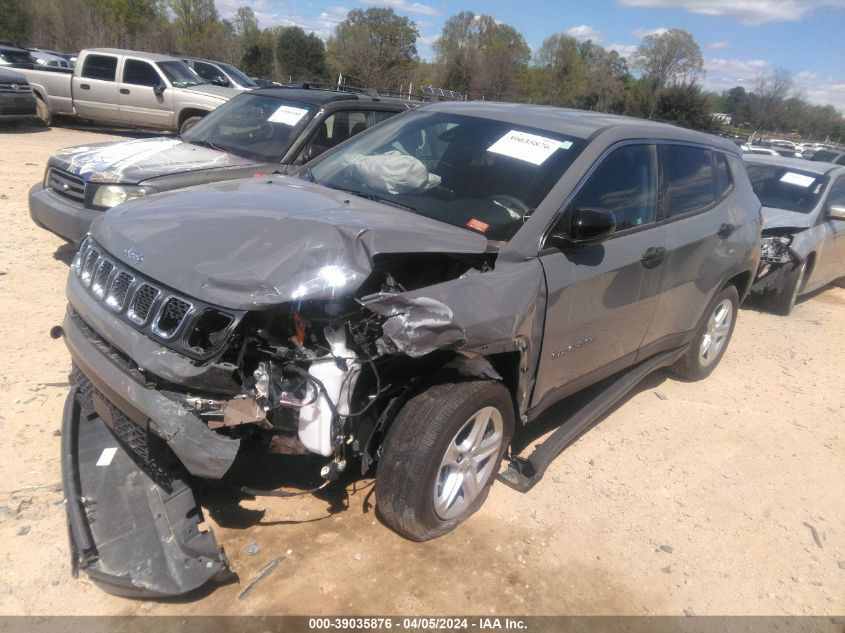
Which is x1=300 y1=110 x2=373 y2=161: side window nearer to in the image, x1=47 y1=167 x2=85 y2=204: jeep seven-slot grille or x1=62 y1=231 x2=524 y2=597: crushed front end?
x1=47 y1=167 x2=85 y2=204: jeep seven-slot grille

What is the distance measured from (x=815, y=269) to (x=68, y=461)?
7.97 metres

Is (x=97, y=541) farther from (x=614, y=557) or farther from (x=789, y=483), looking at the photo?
(x=789, y=483)

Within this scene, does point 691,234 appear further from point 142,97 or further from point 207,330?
point 142,97

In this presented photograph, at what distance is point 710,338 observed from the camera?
206 inches

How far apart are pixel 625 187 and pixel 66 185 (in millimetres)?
4677

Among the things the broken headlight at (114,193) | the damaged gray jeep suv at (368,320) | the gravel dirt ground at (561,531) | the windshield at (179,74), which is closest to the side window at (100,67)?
the windshield at (179,74)

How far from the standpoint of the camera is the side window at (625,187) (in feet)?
11.6

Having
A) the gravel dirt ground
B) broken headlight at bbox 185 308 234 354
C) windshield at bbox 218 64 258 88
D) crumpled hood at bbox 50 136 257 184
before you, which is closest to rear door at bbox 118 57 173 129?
windshield at bbox 218 64 258 88

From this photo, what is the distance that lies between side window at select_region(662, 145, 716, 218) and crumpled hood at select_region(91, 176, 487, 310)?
167cm

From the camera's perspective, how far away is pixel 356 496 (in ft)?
11.0

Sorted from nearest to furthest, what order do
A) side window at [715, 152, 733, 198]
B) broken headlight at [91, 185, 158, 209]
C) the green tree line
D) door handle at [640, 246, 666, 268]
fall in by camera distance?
door handle at [640, 246, 666, 268]
side window at [715, 152, 733, 198]
broken headlight at [91, 185, 158, 209]
the green tree line

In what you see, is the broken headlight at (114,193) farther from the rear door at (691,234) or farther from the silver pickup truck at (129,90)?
the silver pickup truck at (129,90)

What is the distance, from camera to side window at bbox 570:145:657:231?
3539 millimetres

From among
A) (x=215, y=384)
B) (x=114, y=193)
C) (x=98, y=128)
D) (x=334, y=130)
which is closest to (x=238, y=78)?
(x=98, y=128)
